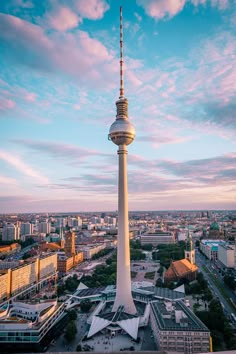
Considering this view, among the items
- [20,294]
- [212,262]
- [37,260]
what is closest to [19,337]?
[20,294]

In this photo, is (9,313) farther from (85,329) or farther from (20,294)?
(20,294)

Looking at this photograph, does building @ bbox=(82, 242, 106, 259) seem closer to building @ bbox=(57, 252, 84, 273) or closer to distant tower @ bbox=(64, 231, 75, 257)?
building @ bbox=(57, 252, 84, 273)

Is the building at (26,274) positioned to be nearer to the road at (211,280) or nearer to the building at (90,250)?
the building at (90,250)

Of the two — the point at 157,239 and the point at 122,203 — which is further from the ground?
the point at 122,203

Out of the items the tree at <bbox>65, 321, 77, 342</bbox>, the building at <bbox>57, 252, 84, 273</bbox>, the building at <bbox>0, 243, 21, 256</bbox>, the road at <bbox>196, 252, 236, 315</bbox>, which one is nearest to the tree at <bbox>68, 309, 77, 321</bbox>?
the tree at <bbox>65, 321, 77, 342</bbox>

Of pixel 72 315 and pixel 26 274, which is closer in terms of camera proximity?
pixel 72 315

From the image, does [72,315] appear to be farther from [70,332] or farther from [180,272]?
[180,272]

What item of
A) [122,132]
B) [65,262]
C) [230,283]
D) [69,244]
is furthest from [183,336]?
[69,244]
